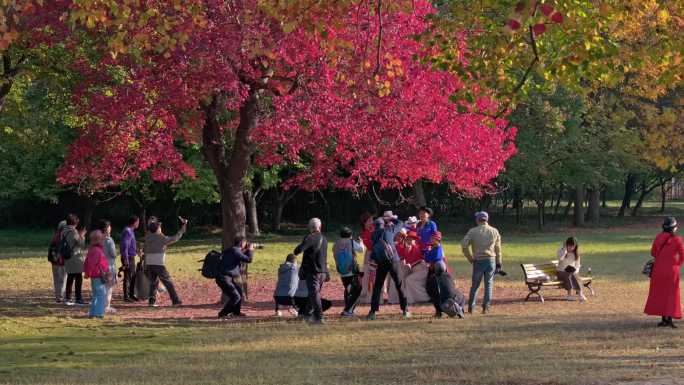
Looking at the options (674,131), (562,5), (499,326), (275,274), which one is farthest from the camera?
A: (275,274)

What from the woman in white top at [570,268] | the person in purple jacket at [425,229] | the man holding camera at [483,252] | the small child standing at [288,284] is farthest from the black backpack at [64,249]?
the woman in white top at [570,268]

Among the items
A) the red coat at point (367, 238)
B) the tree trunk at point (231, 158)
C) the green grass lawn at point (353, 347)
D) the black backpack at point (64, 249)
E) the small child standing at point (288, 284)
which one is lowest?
the green grass lawn at point (353, 347)

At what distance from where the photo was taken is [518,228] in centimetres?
5462

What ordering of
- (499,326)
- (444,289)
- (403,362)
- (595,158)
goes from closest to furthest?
(403,362) → (499,326) → (444,289) → (595,158)

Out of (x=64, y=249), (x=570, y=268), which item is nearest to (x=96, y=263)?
(x=64, y=249)

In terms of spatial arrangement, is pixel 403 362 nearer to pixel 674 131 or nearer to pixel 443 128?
pixel 443 128

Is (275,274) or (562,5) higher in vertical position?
→ (562,5)

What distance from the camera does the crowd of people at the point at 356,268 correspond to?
1605 centimetres

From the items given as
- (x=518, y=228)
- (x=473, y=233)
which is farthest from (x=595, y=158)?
(x=473, y=233)

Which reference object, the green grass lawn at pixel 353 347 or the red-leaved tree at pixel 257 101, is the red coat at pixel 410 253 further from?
the red-leaved tree at pixel 257 101

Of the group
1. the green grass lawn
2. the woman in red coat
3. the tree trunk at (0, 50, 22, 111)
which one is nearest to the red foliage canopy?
the tree trunk at (0, 50, 22, 111)

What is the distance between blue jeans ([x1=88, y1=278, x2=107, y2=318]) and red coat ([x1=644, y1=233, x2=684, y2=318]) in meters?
9.37

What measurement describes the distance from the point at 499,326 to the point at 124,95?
8538 millimetres

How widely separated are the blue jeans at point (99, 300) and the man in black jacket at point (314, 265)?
3.68m
